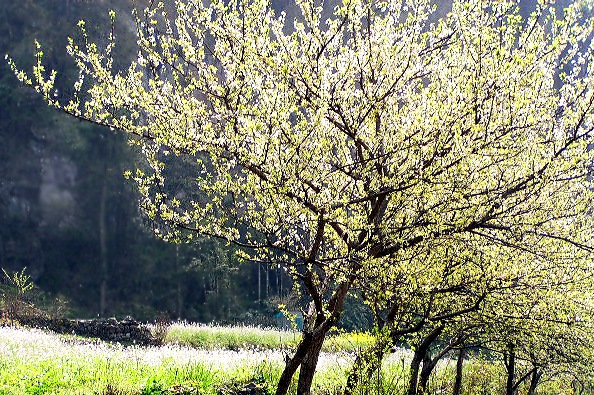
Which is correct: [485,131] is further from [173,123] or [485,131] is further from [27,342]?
[27,342]

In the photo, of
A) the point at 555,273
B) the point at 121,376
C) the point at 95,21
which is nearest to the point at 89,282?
the point at 95,21

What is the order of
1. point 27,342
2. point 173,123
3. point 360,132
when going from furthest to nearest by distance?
point 27,342 → point 360,132 → point 173,123

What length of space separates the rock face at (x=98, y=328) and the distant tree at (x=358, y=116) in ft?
45.0

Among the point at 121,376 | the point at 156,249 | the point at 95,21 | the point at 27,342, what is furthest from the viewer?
the point at 95,21

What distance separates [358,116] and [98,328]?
1642 centimetres

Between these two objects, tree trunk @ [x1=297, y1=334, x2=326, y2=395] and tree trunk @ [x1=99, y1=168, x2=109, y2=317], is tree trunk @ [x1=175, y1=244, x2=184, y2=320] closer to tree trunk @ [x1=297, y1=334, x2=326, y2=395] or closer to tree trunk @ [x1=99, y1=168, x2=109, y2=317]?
tree trunk @ [x1=99, y1=168, x2=109, y2=317]

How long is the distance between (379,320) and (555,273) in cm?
283

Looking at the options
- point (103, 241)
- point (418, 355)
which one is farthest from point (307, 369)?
point (103, 241)

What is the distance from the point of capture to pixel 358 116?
5535 millimetres

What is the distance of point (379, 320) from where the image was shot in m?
7.87

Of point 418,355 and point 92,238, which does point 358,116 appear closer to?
point 418,355

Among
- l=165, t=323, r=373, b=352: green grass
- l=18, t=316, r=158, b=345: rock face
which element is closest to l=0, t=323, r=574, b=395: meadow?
l=165, t=323, r=373, b=352: green grass

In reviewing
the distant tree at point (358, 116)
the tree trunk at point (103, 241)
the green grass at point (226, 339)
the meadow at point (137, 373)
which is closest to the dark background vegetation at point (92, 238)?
the tree trunk at point (103, 241)

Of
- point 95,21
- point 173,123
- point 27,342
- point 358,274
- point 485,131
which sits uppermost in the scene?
point 95,21
